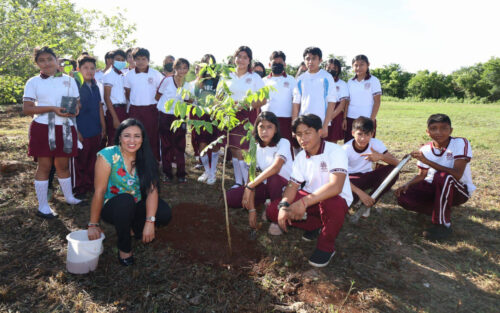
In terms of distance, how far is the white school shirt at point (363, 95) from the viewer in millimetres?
4723

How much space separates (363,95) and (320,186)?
2444 mm

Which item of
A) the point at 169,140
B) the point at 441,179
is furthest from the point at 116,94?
the point at 441,179

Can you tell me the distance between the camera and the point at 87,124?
417 cm

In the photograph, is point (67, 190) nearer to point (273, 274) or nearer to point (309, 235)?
point (273, 274)

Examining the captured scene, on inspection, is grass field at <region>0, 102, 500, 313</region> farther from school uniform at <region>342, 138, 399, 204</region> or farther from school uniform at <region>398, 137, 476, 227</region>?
school uniform at <region>342, 138, 399, 204</region>

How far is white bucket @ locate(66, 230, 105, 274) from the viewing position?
96.6 inches

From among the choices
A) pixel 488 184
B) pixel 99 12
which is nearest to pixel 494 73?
pixel 488 184

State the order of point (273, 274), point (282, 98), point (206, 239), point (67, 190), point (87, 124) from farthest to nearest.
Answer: point (282, 98), point (87, 124), point (67, 190), point (206, 239), point (273, 274)

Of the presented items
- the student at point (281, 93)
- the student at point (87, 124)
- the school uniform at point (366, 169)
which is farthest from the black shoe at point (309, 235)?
the student at point (87, 124)

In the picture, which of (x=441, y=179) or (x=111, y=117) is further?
(x=111, y=117)

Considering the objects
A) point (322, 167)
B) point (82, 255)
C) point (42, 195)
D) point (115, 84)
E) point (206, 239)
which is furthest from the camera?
point (115, 84)

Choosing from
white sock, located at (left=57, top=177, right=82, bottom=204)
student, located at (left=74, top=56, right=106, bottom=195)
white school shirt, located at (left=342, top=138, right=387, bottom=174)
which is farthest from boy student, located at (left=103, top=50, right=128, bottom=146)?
white school shirt, located at (left=342, top=138, right=387, bottom=174)

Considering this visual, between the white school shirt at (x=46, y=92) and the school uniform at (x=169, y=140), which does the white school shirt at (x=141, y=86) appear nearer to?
the school uniform at (x=169, y=140)

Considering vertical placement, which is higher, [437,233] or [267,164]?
[267,164]
